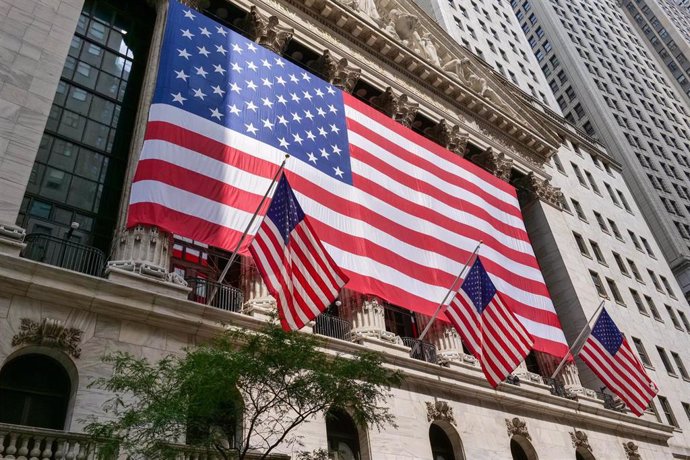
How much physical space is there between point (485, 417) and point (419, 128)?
61.5 ft

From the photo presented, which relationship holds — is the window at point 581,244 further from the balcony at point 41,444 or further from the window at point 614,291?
the balcony at point 41,444

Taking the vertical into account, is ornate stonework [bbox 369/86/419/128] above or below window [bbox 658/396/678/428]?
above

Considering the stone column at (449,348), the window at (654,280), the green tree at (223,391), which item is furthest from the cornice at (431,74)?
the green tree at (223,391)

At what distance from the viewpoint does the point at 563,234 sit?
3962 centimetres

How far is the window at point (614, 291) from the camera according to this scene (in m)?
39.9

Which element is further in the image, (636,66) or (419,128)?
(636,66)

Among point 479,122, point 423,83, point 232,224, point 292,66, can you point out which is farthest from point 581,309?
point 232,224

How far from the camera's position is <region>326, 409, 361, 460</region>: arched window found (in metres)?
19.1

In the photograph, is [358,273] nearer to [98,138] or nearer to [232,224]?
[232,224]

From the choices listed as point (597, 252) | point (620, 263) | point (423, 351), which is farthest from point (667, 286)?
point (423, 351)

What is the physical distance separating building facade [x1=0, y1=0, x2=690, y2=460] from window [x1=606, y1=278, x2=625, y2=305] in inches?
7.3

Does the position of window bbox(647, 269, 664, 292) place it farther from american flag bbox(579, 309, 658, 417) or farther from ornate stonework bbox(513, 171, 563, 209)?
american flag bbox(579, 309, 658, 417)

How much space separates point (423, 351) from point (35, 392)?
48.4ft

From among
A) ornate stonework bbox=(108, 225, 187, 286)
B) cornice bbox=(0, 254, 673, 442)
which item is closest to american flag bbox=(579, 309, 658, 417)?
cornice bbox=(0, 254, 673, 442)
